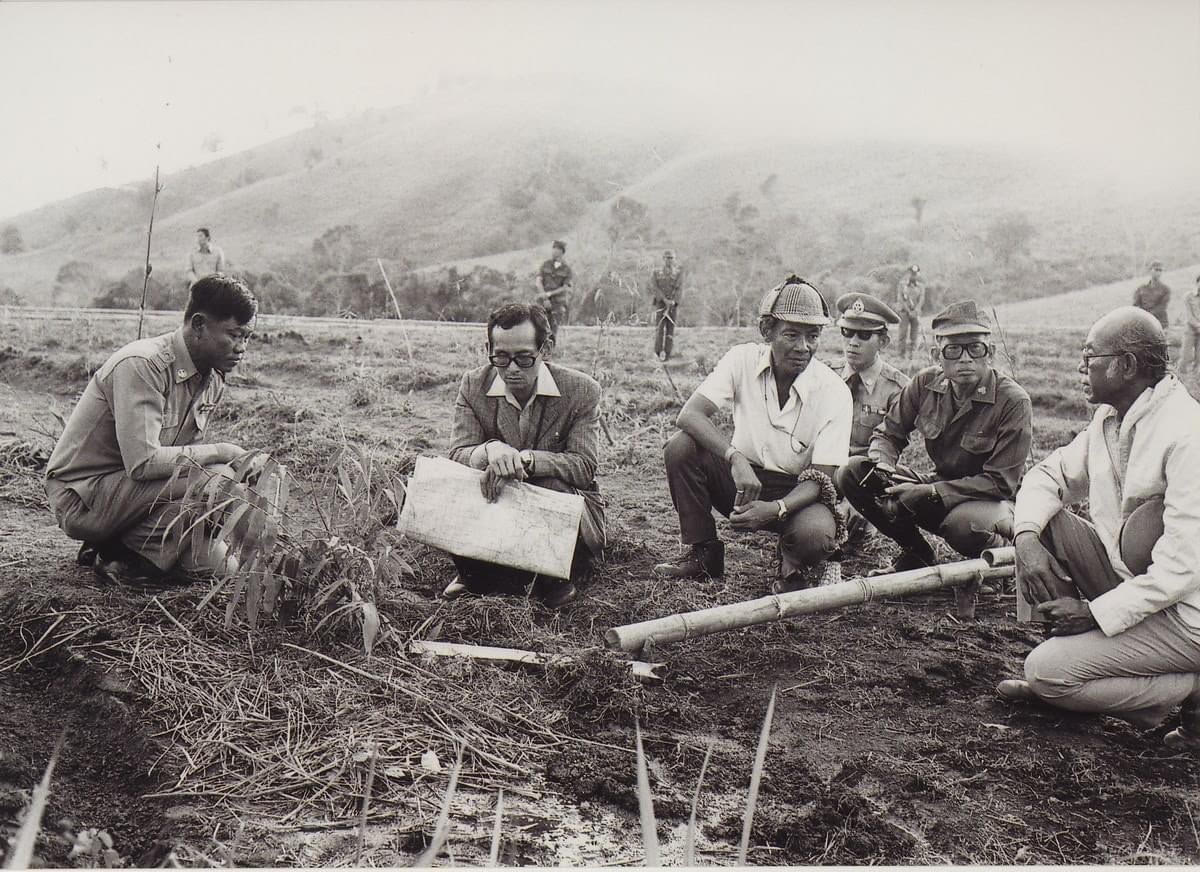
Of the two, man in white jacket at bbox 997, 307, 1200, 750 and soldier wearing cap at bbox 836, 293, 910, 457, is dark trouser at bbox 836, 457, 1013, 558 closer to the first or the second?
soldier wearing cap at bbox 836, 293, 910, 457

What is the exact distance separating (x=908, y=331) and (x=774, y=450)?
11580 millimetres

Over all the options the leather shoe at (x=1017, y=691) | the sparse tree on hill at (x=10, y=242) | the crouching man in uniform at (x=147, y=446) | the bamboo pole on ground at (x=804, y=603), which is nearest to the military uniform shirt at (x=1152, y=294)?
the bamboo pole on ground at (x=804, y=603)

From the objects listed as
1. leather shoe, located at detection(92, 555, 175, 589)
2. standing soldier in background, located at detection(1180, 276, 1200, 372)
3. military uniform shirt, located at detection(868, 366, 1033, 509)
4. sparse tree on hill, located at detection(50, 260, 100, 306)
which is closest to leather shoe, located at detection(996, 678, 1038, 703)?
military uniform shirt, located at detection(868, 366, 1033, 509)

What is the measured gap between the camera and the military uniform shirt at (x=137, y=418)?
3406 mm

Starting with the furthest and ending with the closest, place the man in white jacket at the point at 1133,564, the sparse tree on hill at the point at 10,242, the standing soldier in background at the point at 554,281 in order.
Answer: the sparse tree on hill at the point at 10,242, the standing soldier in background at the point at 554,281, the man in white jacket at the point at 1133,564

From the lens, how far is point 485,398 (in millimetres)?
3941

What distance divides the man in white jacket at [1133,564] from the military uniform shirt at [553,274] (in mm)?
11020

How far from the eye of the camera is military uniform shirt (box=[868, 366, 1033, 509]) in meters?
4.05

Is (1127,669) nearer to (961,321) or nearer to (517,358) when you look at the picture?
(961,321)

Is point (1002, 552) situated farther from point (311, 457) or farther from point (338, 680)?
point (311, 457)

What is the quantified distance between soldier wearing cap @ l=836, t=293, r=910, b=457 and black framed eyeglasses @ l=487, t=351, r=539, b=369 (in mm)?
1710

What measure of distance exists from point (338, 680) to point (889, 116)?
50.7 meters

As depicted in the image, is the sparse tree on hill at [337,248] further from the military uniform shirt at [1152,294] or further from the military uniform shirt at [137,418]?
the military uniform shirt at [137,418]

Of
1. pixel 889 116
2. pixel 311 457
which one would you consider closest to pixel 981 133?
pixel 889 116
